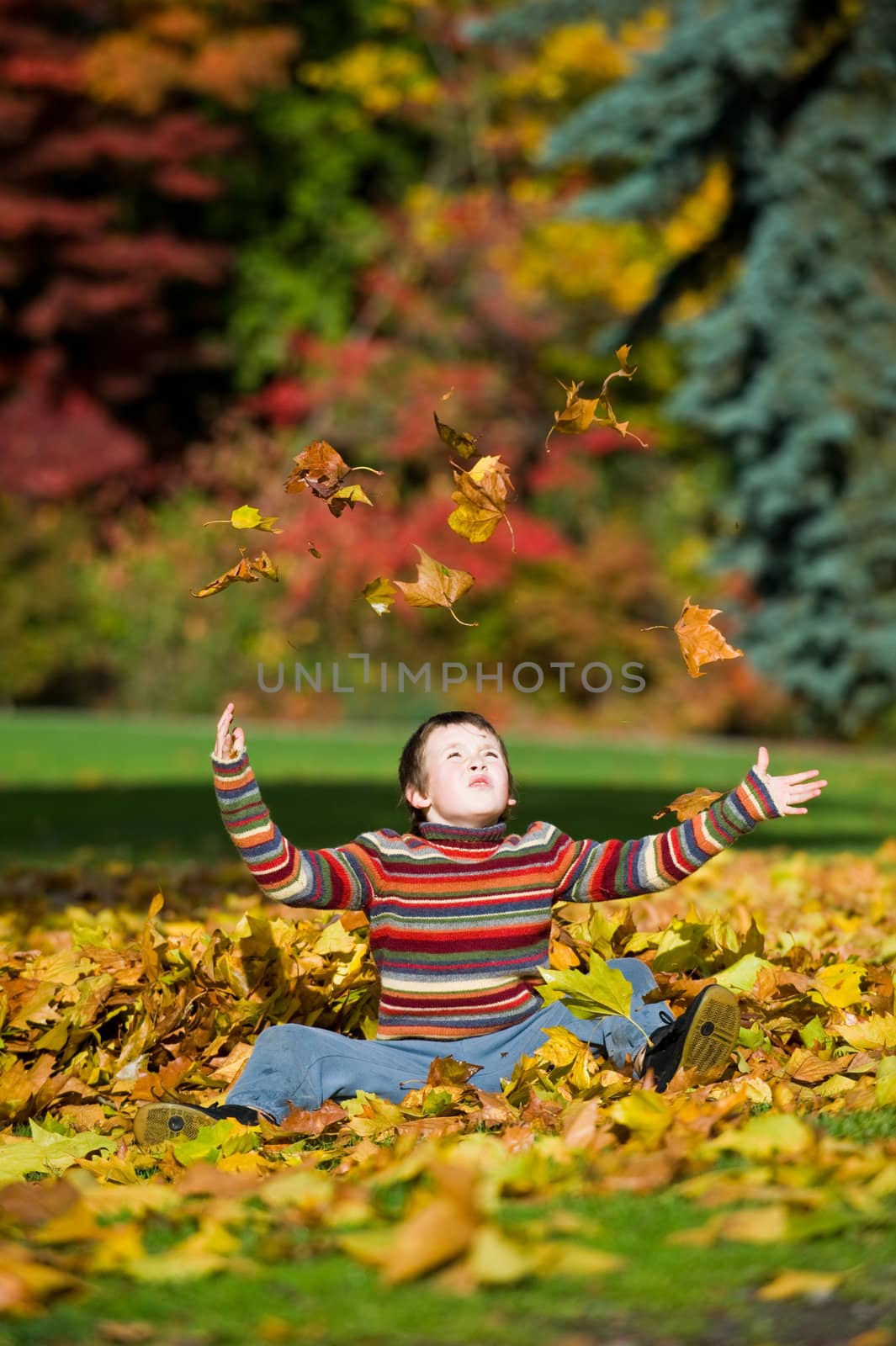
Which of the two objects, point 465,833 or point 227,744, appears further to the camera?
point 465,833

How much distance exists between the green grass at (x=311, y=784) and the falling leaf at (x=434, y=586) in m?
3.76

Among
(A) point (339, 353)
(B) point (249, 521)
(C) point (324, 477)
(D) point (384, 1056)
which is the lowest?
(D) point (384, 1056)

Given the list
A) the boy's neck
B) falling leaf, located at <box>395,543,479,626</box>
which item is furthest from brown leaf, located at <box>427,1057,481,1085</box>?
falling leaf, located at <box>395,543,479,626</box>

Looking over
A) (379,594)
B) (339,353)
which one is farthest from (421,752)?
(339,353)

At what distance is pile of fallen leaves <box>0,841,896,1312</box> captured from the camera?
2285mm

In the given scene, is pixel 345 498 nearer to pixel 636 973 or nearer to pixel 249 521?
pixel 249 521

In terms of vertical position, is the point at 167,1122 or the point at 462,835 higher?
the point at 462,835

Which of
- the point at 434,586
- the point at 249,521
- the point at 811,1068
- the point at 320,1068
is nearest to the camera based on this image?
the point at 811,1068

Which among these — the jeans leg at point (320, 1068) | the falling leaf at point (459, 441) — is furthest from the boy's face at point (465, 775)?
the falling leaf at point (459, 441)

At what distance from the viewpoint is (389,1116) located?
3305mm

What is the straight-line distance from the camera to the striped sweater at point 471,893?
3586mm

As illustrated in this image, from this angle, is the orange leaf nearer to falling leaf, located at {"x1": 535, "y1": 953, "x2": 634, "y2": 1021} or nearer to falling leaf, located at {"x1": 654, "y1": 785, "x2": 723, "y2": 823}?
falling leaf, located at {"x1": 654, "y1": 785, "x2": 723, "y2": 823}

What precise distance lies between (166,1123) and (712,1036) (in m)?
1.00

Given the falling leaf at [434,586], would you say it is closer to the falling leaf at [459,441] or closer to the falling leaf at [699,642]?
the falling leaf at [459,441]
